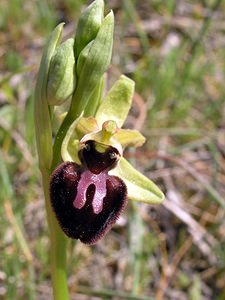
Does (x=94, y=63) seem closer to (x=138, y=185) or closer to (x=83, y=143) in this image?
(x=83, y=143)

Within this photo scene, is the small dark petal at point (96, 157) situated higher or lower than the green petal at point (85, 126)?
lower

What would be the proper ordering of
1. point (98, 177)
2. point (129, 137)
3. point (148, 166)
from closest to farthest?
point (98, 177), point (129, 137), point (148, 166)

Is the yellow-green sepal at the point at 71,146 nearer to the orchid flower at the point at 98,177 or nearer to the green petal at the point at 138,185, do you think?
the orchid flower at the point at 98,177

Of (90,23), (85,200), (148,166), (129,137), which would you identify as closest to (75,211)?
(85,200)

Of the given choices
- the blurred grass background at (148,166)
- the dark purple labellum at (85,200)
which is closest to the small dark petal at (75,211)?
the dark purple labellum at (85,200)

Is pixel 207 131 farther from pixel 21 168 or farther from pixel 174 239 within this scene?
pixel 21 168
